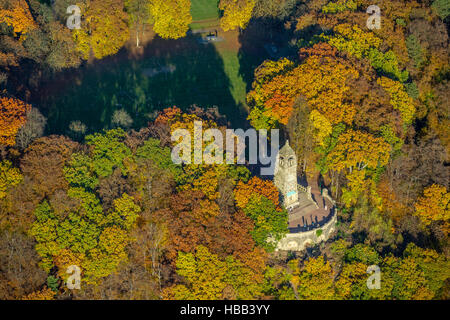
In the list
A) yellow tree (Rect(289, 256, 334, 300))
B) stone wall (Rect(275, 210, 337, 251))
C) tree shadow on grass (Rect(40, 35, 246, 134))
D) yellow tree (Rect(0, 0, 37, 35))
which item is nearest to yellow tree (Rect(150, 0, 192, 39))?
tree shadow on grass (Rect(40, 35, 246, 134))

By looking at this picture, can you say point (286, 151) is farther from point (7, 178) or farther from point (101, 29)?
point (101, 29)

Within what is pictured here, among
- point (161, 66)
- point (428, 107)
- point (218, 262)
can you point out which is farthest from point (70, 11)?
point (428, 107)

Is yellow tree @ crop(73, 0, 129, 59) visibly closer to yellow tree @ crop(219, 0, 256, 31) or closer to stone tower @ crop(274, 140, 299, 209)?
yellow tree @ crop(219, 0, 256, 31)

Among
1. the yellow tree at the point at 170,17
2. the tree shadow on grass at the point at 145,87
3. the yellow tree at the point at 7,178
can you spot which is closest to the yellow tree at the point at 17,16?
the tree shadow on grass at the point at 145,87

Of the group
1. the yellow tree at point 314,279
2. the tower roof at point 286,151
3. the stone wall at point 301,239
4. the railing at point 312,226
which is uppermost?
the tower roof at point 286,151

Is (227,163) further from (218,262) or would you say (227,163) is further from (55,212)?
(55,212)

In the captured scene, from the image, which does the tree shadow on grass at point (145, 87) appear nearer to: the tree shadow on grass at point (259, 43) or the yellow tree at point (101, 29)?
the yellow tree at point (101, 29)
